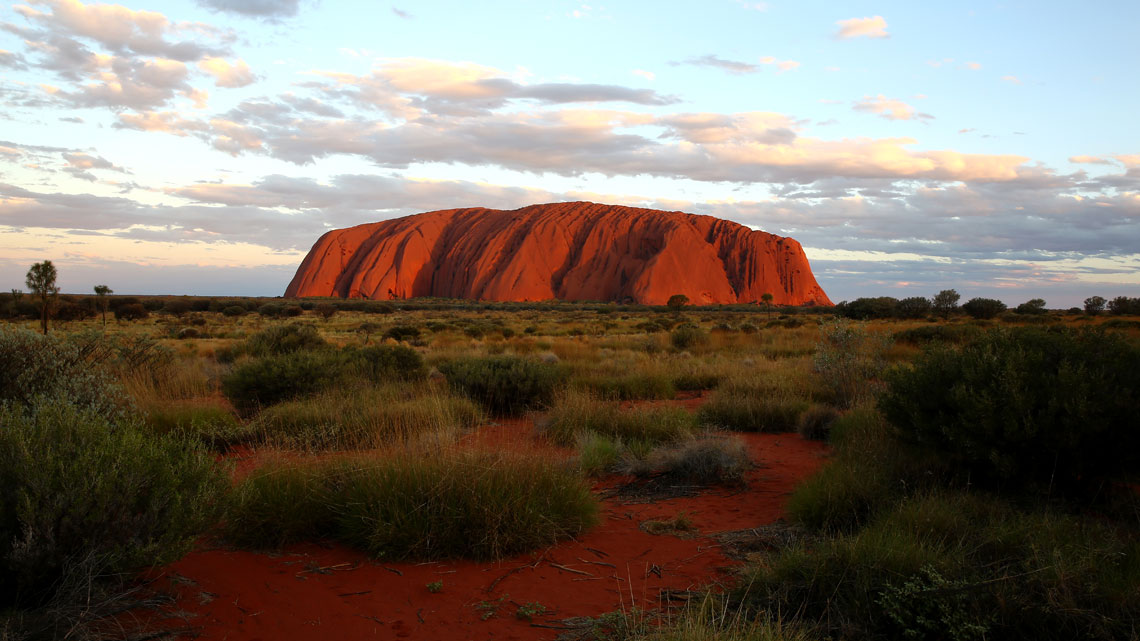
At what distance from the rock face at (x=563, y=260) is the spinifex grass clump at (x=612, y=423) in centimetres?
7439

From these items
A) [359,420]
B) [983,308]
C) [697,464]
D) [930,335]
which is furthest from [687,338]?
[983,308]

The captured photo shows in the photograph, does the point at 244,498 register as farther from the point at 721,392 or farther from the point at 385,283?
the point at 385,283

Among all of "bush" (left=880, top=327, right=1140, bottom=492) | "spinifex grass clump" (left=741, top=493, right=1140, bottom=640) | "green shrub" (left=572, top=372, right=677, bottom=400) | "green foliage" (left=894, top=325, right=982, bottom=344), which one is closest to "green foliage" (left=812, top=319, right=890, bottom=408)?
"green shrub" (left=572, top=372, right=677, bottom=400)

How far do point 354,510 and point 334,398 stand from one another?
4006 millimetres

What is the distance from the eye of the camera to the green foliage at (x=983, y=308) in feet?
122

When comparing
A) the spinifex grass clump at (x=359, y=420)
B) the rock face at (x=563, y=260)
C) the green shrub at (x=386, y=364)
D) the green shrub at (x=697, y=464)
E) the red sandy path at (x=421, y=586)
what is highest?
the rock face at (x=563, y=260)

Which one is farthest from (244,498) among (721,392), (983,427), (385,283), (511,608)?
(385,283)

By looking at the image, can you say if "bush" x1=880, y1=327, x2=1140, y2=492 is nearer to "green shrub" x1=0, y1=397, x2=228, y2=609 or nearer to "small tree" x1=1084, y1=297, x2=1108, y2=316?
"green shrub" x1=0, y1=397, x2=228, y2=609

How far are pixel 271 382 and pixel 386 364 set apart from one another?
210cm

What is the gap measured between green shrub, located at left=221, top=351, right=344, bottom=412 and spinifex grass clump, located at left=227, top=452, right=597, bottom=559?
4358 millimetres

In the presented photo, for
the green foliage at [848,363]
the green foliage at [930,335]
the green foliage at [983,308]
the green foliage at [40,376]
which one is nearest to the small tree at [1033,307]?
the green foliage at [983,308]

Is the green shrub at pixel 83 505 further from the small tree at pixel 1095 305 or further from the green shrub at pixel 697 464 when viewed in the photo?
the small tree at pixel 1095 305

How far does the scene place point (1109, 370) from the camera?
14.4ft

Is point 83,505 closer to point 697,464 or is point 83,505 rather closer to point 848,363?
point 697,464
